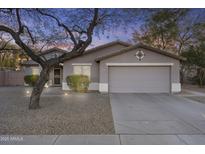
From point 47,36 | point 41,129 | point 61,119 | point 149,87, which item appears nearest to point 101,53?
point 149,87

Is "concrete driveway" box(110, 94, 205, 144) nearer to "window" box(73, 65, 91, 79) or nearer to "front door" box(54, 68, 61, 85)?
"window" box(73, 65, 91, 79)

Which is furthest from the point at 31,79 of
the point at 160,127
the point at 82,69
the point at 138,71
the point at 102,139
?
the point at 102,139

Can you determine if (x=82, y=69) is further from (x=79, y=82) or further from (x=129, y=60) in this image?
(x=129, y=60)

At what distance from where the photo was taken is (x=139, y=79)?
57.6ft

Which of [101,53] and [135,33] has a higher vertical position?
[135,33]

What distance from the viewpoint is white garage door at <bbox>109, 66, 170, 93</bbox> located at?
17438mm

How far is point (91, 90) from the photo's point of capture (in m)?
19.3

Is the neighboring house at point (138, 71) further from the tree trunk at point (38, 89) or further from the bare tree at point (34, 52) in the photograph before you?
the tree trunk at point (38, 89)

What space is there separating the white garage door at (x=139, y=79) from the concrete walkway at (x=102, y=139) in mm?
11811

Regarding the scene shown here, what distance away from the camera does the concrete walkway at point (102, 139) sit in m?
5.24

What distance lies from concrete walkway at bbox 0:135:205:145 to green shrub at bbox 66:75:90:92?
1255cm

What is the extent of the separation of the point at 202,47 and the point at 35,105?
1878cm

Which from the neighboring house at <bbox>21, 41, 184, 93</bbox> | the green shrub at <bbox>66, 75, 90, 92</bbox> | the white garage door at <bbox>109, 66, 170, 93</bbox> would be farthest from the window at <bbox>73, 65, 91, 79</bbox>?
the white garage door at <bbox>109, 66, 170, 93</bbox>
